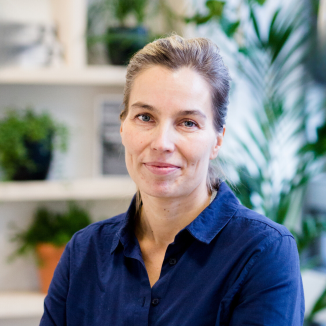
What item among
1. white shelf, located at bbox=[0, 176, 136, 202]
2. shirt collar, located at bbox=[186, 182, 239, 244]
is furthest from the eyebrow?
white shelf, located at bbox=[0, 176, 136, 202]

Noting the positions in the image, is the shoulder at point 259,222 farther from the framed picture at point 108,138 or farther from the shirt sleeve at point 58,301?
the framed picture at point 108,138

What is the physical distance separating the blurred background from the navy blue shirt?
0.62 meters

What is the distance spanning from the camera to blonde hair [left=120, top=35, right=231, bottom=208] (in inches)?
41.1

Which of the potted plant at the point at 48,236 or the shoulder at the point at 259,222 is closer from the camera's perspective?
the shoulder at the point at 259,222

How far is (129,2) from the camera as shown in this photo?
6.59 ft

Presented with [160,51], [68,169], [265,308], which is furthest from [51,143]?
[265,308]

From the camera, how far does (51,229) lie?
2.07m

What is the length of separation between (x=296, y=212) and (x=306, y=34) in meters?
0.75

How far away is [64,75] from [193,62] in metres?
1.06

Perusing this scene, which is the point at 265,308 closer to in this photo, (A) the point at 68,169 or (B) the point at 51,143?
(B) the point at 51,143

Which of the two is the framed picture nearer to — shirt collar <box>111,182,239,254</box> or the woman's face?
shirt collar <box>111,182,239,254</box>

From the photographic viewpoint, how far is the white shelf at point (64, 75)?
1.92 meters

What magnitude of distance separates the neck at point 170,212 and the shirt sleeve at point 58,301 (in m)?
0.27

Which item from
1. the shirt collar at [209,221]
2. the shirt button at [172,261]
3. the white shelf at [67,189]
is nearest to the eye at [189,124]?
the shirt collar at [209,221]
